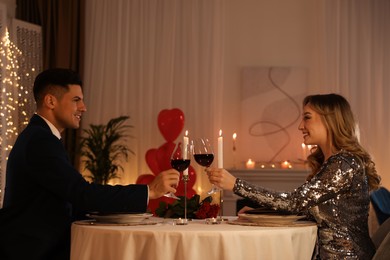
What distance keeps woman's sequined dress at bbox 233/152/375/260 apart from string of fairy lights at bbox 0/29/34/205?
14.0 ft

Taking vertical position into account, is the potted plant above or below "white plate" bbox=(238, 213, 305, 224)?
above

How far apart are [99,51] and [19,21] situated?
1.15 meters

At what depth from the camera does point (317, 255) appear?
3.15m

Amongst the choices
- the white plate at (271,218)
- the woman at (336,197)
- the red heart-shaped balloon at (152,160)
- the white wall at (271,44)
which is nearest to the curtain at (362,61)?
the white wall at (271,44)

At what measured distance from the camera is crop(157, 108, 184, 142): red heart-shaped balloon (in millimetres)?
7254

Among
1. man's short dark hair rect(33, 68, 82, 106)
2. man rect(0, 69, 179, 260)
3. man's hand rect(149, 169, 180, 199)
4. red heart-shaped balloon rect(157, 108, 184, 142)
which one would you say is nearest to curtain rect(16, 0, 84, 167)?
red heart-shaped balloon rect(157, 108, 184, 142)

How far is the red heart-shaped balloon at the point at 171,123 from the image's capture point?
725cm

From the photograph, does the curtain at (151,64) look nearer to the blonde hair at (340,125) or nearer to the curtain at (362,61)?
the curtain at (362,61)

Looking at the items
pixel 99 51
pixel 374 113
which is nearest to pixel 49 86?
pixel 99 51

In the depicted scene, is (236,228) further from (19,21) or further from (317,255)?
(19,21)

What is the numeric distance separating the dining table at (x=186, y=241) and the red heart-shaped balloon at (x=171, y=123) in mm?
4418

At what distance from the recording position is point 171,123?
7266 millimetres

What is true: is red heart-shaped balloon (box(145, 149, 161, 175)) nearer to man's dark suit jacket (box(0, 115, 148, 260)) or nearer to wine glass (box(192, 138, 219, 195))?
man's dark suit jacket (box(0, 115, 148, 260))

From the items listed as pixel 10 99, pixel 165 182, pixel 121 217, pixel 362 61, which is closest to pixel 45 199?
pixel 121 217
